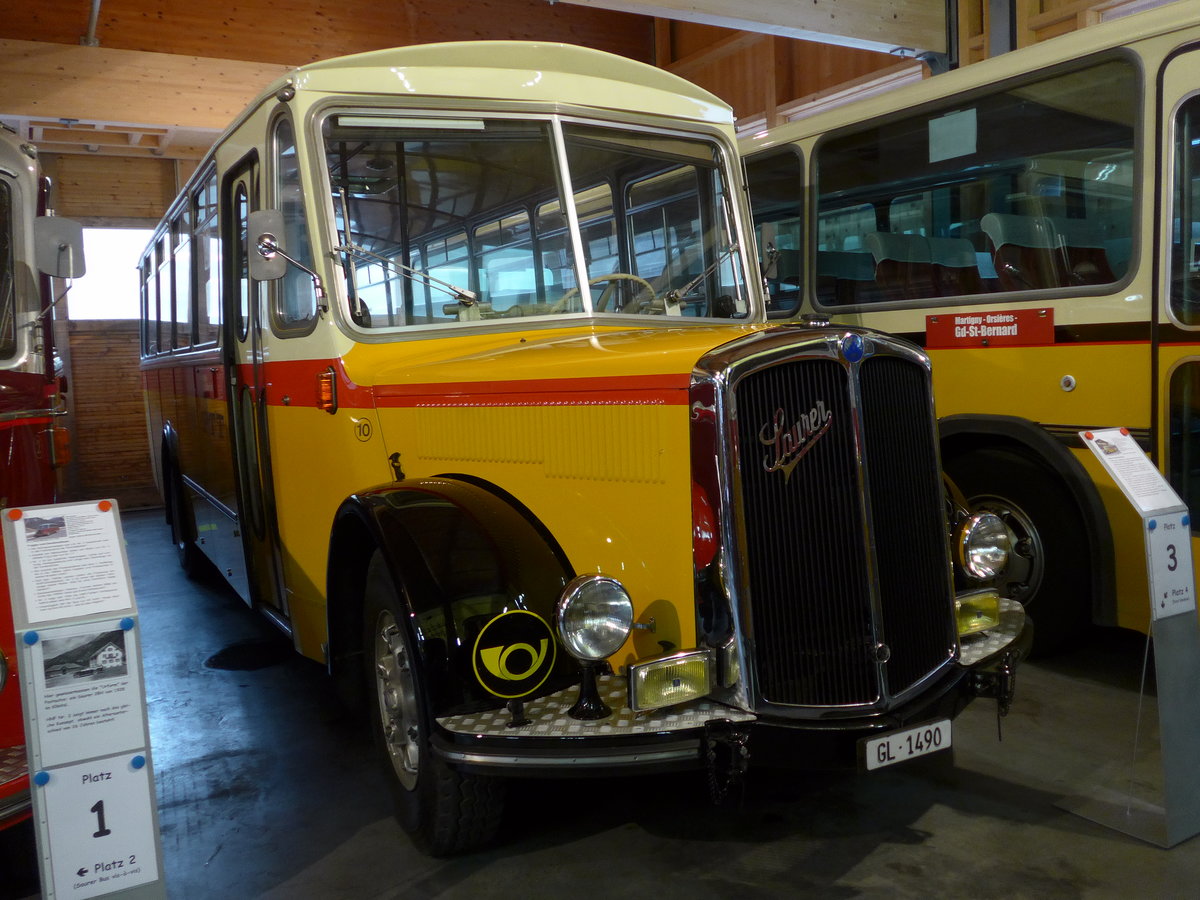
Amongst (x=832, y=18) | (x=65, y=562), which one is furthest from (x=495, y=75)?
(x=832, y=18)

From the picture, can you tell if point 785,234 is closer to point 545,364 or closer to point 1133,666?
point 1133,666

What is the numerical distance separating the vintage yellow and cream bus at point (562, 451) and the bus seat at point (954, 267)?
141cm

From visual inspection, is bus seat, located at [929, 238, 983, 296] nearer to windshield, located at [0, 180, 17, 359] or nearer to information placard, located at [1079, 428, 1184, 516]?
information placard, located at [1079, 428, 1184, 516]

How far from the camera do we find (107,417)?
11.0 metres

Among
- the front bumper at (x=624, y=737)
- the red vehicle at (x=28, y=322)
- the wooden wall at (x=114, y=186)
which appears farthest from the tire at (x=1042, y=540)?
the wooden wall at (x=114, y=186)

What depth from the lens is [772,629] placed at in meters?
2.53

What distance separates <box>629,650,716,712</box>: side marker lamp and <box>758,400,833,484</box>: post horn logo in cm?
51

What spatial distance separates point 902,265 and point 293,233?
318 centimetres

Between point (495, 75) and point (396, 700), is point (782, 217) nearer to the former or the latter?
point (495, 75)

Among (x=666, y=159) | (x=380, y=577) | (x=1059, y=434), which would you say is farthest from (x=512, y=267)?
(x=1059, y=434)

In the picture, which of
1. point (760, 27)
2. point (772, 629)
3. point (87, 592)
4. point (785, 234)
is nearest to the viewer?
point (87, 592)

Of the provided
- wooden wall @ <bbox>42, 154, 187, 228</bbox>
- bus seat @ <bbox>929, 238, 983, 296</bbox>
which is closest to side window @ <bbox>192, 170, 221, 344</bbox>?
bus seat @ <bbox>929, 238, 983, 296</bbox>

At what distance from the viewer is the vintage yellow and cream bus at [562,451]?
2486mm

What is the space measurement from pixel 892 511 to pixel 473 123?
6.48ft
